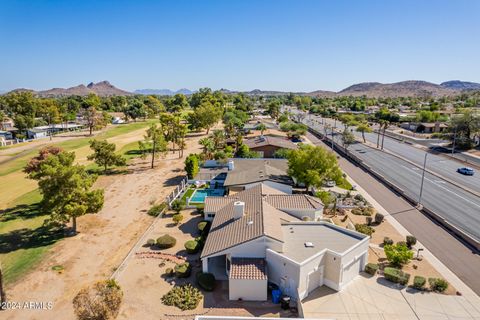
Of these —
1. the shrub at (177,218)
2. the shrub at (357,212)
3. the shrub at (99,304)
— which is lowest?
the shrub at (357,212)

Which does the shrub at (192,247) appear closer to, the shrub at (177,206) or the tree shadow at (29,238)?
the shrub at (177,206)

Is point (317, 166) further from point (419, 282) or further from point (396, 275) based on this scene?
point (419, 282)

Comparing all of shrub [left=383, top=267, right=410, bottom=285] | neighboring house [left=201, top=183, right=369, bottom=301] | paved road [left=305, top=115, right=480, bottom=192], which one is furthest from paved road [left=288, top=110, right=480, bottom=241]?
neighboring house [left=201, top=183, right=369, bottom=301]

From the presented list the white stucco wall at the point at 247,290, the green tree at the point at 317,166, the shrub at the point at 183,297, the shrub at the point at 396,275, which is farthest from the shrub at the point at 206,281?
the green tree at the point at 317,166

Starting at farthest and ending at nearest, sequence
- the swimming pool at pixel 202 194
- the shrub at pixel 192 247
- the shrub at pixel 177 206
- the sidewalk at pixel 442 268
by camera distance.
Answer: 1. the swimming pool at pixel 202 194
2. the shrub at pixel 177 206
3. the shrub at pixel 192 247
4. the sidewalk at pixel 442 268

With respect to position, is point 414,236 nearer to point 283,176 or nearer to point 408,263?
point 408,263

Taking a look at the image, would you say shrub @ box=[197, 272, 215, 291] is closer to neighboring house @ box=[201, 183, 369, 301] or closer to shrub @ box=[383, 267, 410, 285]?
neighboring house @ box=[201, 183, 369, 301]

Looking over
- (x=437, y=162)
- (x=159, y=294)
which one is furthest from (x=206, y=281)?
(x=437, y=162)
